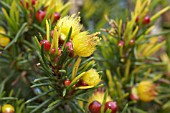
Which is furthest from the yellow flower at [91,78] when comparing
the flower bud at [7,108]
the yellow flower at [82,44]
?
the flower bud at [7,108]

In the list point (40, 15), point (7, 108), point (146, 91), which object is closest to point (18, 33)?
point (40, 15)

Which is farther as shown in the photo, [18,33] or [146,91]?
[146,91]

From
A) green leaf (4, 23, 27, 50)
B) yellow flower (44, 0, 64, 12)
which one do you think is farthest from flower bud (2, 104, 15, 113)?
yellow flower (44, 0, 64, 12)

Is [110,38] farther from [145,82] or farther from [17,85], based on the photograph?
[17,85]

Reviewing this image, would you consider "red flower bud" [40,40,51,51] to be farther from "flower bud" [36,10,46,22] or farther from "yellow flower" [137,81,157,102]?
"yellow flower" [137,81,157,102]

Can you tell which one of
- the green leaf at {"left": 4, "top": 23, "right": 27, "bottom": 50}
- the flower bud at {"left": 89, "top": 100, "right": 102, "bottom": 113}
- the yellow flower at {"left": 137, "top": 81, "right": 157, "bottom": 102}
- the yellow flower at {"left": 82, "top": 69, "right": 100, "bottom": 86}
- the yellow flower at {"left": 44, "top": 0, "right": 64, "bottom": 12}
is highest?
the yellow flower at {"left": 44, "top": 0, "right": 64, "bottom": 12}

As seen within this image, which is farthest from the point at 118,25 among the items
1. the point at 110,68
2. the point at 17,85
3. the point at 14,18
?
the point at 17,85

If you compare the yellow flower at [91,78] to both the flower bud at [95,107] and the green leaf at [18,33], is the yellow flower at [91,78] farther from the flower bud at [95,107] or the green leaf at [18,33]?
the green leaf at [18,33]

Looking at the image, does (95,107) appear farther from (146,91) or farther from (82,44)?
(146,91)
